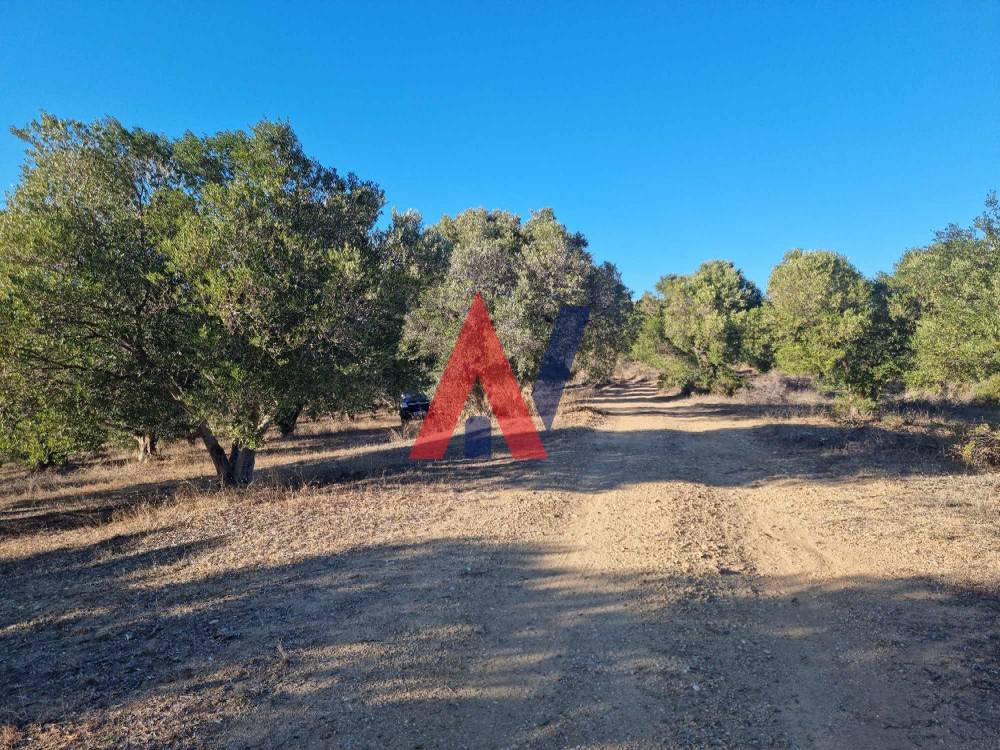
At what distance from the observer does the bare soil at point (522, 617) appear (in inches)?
160

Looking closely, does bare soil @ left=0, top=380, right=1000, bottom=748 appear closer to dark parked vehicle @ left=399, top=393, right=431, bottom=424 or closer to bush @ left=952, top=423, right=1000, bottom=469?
bush @ left=952, top=423, right=1000, bottom=469

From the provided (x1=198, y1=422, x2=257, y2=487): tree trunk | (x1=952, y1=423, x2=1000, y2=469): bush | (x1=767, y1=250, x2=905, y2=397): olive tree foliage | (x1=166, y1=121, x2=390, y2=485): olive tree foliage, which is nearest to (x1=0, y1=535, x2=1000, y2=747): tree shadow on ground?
(x1=166, y1=121, x2=390, y2=485): olive tree foliage

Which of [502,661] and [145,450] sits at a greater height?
[145,450]

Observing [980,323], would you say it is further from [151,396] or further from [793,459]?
[151,396]

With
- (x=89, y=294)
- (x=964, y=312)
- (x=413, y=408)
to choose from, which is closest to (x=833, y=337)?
(x=964, y=312)

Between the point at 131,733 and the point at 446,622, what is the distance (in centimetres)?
301

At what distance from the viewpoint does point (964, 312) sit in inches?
493

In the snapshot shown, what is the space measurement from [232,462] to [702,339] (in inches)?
1247

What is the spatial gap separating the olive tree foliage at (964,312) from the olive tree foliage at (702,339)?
641 inches

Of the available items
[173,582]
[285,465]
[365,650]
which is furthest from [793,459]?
[285,465]

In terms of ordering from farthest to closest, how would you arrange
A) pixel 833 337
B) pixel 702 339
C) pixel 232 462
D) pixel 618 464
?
pixel 702 339, pixel 833 337, pixel 618 464, pixel 232 462

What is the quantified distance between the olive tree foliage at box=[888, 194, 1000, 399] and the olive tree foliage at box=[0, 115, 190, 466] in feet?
62.8

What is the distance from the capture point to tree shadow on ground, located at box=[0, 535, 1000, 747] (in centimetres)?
397

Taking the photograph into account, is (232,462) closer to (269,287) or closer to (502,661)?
(269,287)
